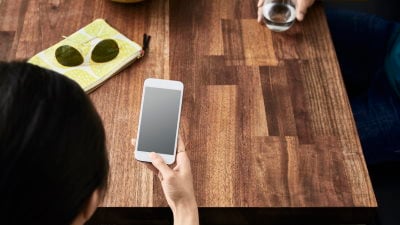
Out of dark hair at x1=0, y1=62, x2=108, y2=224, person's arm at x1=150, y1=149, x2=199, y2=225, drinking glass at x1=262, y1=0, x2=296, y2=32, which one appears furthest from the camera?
drinking glass at x1=262, y1=0, x2=296, y2=32

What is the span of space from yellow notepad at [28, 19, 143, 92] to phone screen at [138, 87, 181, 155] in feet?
0.41

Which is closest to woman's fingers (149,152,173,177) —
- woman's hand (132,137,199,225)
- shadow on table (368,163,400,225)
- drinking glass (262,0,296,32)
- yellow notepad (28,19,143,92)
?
woman's hand (132,137,199,225)

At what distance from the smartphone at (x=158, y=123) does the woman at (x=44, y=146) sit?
29 centimetres

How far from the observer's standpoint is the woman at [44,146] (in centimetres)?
54

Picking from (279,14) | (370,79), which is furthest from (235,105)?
Result: (370,79)

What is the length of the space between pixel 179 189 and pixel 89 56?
1.27ft

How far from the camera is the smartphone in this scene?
3.06ft

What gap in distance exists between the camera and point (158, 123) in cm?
94

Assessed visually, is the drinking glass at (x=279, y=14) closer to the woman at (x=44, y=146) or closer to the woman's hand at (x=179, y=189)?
the woman's hand at (x=179, y=189)

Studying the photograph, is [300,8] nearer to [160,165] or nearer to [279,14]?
[279,14]

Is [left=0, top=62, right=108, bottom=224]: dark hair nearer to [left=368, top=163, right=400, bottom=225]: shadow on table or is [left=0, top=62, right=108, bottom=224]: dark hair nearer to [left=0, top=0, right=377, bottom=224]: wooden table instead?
[left=0, top=0, right=377, bottom=224]: wooden table

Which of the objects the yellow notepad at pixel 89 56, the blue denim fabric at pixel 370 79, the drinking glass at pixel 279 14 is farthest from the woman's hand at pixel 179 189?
the blue denim fabric at pixel 370 79

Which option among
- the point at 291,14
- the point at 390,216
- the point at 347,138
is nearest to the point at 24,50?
the point at 291,14

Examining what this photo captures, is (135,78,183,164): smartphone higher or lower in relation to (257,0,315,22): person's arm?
lower
